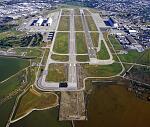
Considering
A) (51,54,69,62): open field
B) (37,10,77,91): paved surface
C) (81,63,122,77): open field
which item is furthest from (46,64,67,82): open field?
(81,63,122,77): open field

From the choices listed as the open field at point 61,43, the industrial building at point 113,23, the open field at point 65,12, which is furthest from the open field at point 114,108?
the open field at point 65,12

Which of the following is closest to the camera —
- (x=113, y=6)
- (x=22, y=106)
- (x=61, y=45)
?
(x=22, y=106)

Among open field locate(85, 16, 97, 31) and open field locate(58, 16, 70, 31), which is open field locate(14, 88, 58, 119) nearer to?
open field locate(58, 16, 70, 31)

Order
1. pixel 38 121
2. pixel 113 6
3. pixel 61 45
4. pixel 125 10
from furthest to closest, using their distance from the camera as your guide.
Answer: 1. pixel 113 6
2. pixel 125 10
3. pixel 61 45
4. pixel 38 121

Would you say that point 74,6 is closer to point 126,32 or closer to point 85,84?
point 126,32

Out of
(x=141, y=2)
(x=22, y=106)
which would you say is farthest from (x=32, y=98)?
(x=141, y=2)

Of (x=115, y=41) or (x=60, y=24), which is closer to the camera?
(x=115, y=41)

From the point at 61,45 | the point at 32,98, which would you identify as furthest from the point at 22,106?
the point at 61,45

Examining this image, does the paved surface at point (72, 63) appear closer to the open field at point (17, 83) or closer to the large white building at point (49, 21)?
the open field at point (17, 83)
